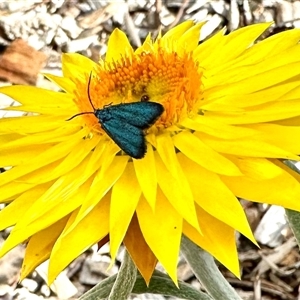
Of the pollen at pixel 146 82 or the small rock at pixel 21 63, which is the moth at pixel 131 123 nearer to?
the pollen at pixel 146 82

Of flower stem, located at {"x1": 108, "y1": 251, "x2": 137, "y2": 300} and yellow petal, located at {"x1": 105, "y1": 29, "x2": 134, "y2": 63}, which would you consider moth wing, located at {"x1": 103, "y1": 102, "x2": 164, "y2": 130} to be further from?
yellow petal, located at {"x1": 105, "y1": 29, "x2": 134, "y2": 63}

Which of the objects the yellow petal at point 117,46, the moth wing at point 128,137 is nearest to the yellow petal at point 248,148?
the moth wing at point 128,137

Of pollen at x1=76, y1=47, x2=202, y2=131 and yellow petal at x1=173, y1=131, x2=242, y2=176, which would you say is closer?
yellow petal at x1=173, y1=131, x2=242, y2=176

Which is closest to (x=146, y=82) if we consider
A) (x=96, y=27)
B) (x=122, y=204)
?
(x=122, y=204)

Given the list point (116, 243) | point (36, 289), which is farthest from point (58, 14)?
point (116, 243)

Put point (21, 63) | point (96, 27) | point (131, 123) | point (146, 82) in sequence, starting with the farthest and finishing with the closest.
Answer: point (96, 27), point (21, 63), point (146, 82), point (131, 123)

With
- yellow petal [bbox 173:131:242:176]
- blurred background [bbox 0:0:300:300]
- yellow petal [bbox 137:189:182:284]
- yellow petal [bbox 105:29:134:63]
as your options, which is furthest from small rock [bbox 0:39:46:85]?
yellow petal [bbox 137:189:182:284]

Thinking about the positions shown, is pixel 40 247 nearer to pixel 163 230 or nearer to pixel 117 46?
pixel 163 230
